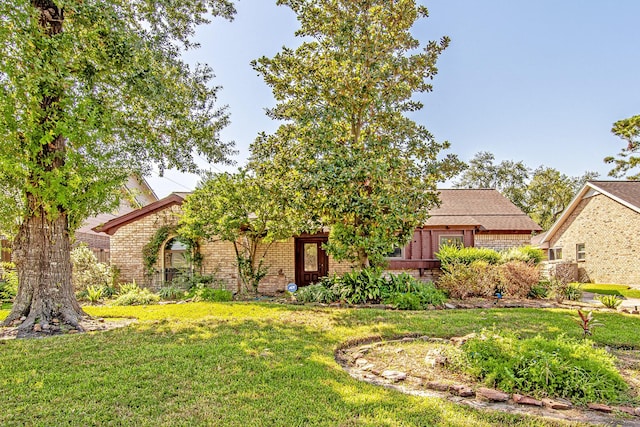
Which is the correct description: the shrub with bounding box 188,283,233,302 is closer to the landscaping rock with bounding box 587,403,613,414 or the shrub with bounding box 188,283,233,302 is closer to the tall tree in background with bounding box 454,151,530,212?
the landscaping rock with bounding box 587,403,613,414

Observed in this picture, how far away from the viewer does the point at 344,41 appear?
9508mm

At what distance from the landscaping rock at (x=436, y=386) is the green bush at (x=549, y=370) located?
462 millimetres

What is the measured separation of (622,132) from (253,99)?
Result: 2541cm

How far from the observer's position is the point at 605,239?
Result: 1614 cm

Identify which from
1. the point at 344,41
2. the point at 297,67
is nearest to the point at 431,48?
the point at 344,41

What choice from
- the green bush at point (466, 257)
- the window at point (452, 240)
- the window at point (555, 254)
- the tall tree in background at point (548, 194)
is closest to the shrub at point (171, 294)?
the green bush at point (466, 257)

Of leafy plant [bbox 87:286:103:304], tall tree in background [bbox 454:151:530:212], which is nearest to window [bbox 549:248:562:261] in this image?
tall tree in background [bbox 454:151:530:212]

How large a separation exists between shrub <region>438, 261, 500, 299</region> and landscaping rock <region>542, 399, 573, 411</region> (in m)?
7.75

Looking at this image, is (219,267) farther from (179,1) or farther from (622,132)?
(622,132)

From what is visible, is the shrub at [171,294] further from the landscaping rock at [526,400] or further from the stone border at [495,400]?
the landscaping rock at [526,400]

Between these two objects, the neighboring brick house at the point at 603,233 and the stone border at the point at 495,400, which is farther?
the neighboring brick house at the point at 603,233

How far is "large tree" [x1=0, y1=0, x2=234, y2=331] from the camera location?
595 centimetres

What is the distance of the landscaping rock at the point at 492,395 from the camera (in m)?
3.36

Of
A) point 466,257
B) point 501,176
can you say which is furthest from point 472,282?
point 501,176
